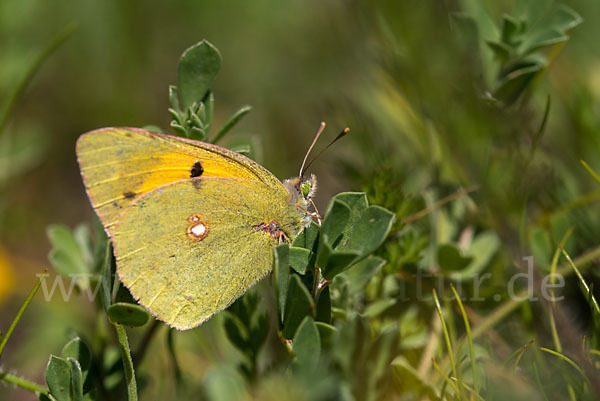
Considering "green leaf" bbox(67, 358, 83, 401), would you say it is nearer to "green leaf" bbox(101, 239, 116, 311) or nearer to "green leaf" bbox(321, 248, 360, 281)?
"green leaf" bbox(101, 239, 116, 311)

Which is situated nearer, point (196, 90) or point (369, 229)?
point (369, 229)

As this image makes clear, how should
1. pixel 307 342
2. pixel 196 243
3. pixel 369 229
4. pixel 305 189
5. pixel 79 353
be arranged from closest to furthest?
1. pixel 307 342
2. pixel 369 229
3. pixel 79 353
4. pixel 196 243
5. pixel 305 189

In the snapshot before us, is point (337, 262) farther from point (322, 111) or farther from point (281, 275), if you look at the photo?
point (322, 111)

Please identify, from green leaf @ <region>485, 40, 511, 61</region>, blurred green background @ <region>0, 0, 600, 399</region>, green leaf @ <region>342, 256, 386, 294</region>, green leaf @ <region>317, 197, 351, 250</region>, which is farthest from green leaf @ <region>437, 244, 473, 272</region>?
green leaf @ <region>485, 40, 511, 61</region>

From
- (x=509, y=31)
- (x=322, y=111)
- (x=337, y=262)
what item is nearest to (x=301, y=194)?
(x=337, y=262)

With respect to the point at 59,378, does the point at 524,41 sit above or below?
above

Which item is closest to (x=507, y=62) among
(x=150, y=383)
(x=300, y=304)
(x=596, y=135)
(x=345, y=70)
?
(x=596, y=135)

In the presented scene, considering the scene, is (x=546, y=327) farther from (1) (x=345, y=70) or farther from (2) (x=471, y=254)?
(1) (x=345, y=70)

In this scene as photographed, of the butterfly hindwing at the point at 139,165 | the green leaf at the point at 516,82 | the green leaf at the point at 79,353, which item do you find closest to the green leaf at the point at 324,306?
the butterfly hindwing at the point at 139,165
